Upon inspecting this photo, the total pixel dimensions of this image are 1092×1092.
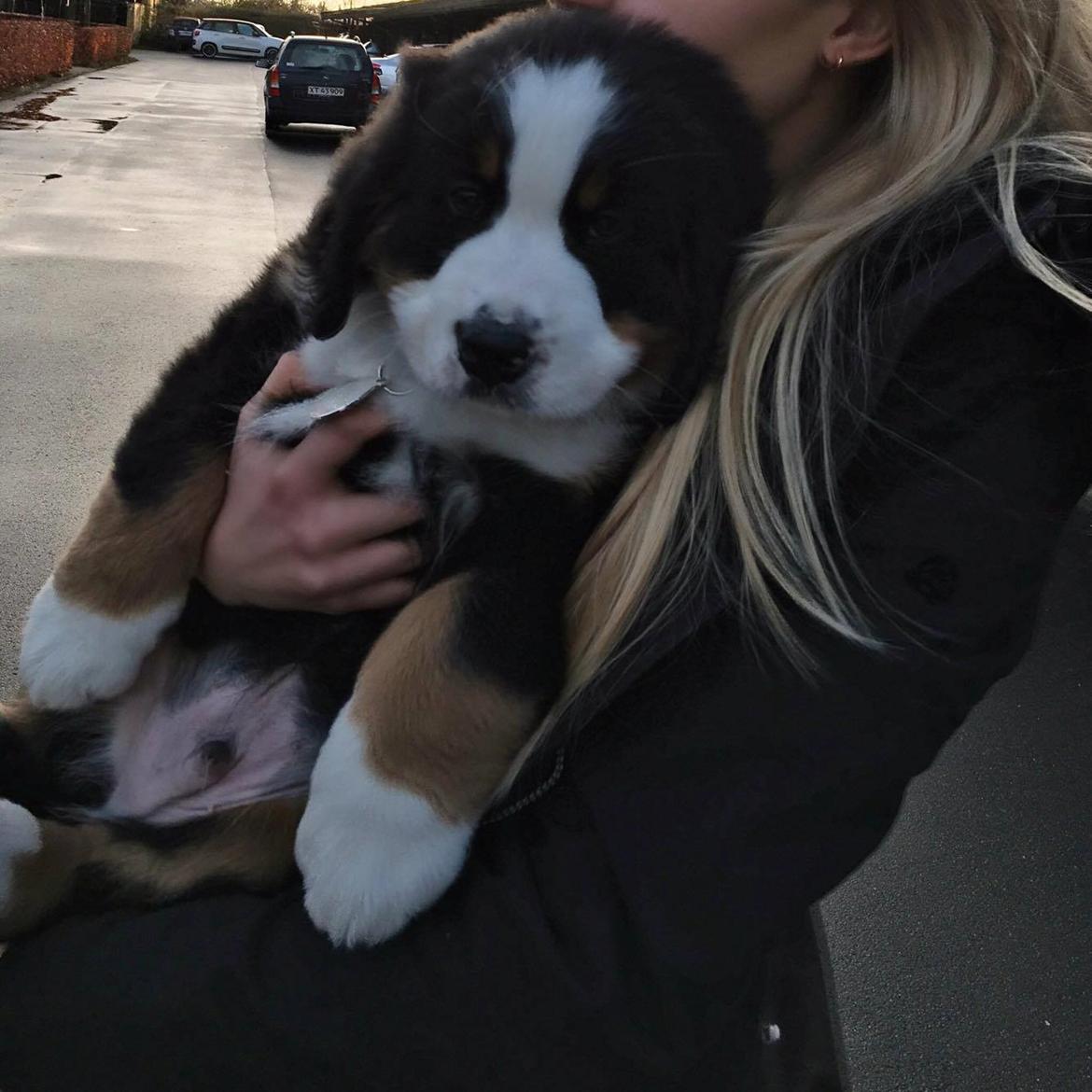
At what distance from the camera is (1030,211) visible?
1119mm

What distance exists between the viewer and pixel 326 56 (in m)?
18.1

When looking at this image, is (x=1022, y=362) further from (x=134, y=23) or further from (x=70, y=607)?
(x=134, y=23)

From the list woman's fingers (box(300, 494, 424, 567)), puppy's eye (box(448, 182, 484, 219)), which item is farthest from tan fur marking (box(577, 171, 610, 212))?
woman's fingers (box(300, 494, 424, 567))

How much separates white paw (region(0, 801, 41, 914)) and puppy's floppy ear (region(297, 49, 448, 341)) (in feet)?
2.24

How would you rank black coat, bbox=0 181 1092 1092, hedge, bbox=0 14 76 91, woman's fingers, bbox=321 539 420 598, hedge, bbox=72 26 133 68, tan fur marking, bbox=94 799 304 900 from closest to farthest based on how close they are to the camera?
black coat, bbox=0 181 1092 1092 < tan fur marking, bbox=94 799 304 900 < woman's fingers, bbox=321 539 420 598 < hedge, bbox=0 14 76 91 < hedge, bbox=72 26 133 68

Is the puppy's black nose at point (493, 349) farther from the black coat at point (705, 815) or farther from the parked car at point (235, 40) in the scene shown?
the parked car at point (235, 40)

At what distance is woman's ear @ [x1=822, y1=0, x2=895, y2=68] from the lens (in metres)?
1.54

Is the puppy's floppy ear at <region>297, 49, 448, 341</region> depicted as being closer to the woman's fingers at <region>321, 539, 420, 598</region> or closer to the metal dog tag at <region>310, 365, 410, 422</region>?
the metal dog tag at <region>310, 365, 410, 422</region>

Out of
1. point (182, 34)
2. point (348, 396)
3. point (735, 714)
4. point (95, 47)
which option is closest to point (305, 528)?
point (348, 396)

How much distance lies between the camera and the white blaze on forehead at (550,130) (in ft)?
4.12

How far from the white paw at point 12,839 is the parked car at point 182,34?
48.5m

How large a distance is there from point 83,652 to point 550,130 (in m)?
0.88

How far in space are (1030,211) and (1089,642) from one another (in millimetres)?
3247

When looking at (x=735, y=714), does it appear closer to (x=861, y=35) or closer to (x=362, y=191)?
(x=362, y=191)
